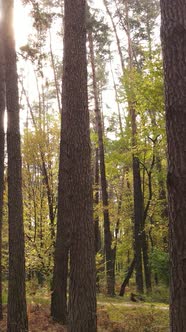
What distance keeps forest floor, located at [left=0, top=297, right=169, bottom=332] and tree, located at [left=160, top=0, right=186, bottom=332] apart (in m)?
4.95

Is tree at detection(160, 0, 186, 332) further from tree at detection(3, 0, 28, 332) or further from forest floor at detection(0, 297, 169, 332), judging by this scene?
tree at detection(3, 0, 28, 332)

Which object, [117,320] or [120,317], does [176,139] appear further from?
[120,317]

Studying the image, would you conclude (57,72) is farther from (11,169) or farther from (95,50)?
(11,169)

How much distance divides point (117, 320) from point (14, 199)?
165 inches

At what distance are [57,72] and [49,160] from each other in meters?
12.3

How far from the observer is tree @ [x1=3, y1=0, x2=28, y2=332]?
8.32 meters

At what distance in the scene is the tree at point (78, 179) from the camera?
21.2 feet

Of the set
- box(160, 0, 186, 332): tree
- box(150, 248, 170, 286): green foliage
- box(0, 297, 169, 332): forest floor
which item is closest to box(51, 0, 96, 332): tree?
box(0, 297, 169, 332): forest floor

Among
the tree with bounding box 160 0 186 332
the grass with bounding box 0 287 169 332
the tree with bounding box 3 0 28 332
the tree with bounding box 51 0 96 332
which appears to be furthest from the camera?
the grass with bounding box 0 287 169 332

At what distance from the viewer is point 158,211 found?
2044cm

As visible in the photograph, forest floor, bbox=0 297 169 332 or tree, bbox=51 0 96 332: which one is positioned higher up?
tree, bbox=51 0 96 332

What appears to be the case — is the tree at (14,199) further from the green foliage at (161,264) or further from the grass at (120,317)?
the green foliage at (161,264)

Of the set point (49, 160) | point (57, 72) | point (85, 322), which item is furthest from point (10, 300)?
point (57, 72)

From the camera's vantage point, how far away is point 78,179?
21.7 ft
